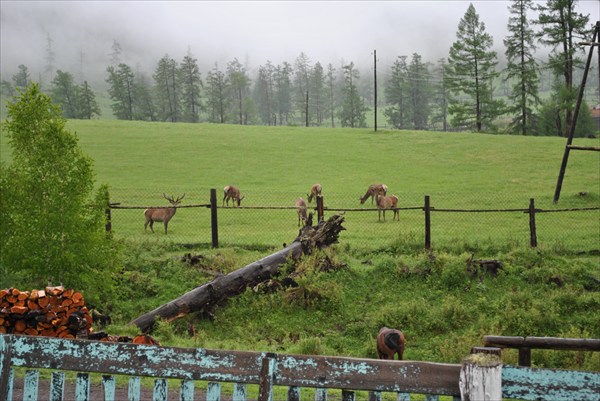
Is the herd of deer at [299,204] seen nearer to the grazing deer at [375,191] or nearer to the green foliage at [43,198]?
the grazing deer at [375,191]

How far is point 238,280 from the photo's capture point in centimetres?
1430

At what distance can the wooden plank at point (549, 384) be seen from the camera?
373 centimetres

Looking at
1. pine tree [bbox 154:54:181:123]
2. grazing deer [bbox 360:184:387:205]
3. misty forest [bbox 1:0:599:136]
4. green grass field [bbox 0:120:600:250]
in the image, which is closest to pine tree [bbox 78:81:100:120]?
misty forest [bbox 1:0:599:136]

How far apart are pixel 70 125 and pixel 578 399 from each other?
53818mm

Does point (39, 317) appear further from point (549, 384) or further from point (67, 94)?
point (67, 94)

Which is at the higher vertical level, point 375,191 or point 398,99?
point 398,99

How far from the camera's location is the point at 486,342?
7496mm

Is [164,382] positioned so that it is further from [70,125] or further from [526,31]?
[526,31]

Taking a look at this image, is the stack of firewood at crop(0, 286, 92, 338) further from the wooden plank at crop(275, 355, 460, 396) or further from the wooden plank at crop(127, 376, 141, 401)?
the wooden plank at crop(275, 355, 460, 396)

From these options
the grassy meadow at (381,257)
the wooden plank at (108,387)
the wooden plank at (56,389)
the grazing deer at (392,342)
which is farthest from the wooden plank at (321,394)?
the grassy meadow at (381,257)

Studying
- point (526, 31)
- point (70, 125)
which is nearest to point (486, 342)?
point (70, 125)

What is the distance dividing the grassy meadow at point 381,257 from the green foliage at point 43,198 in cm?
201

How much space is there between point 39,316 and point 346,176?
25.7 metres

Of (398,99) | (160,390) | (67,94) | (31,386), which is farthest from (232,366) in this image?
(398,99)
